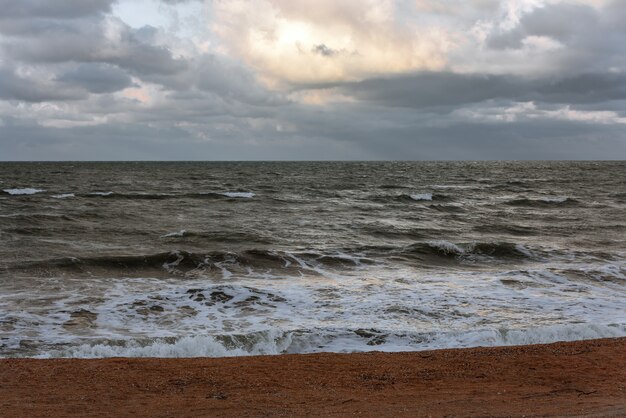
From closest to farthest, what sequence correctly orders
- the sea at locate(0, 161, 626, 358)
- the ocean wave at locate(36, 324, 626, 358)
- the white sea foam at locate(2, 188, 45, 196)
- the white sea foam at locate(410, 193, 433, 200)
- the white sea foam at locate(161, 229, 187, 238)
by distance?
the ocean wave at locate(36, 324, 626, 358) < the sea at locate(0, 161, 626, 358) < the white sea foam at locate(161, 229, 187, 238) < the white sea foam at locate(410, 193, 433, 200) < the white sea foam at locate(2, 188, 45, 196)

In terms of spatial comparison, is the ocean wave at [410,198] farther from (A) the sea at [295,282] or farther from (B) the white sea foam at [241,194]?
(A) the sea at [295,282]

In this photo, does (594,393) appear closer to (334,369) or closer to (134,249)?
(334,369)

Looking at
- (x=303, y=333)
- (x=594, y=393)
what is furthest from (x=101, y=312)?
(x=594, y=393)

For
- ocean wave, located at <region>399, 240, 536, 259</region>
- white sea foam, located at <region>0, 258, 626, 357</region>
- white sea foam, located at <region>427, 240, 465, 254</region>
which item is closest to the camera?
→ white sea foam, located at <region>0, 258, 626, 357</region>

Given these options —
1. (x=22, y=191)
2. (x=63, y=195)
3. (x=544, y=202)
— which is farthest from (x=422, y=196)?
(x=22, y=191)

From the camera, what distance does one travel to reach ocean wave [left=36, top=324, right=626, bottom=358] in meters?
9.65

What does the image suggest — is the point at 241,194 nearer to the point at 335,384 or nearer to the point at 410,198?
the point at 410,198

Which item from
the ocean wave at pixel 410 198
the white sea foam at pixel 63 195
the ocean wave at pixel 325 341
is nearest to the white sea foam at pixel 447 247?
the ocean wave at pixel 325 341

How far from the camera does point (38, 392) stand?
23.6ft

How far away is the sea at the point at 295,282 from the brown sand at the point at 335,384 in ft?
3.73

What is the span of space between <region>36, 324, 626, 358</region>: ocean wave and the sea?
1.3 inches

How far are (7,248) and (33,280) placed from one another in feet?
19.0

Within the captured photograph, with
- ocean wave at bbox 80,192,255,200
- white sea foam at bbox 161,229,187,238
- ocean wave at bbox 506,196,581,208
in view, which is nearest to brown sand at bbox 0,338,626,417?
white sea foam at bbox 161,229,187,238

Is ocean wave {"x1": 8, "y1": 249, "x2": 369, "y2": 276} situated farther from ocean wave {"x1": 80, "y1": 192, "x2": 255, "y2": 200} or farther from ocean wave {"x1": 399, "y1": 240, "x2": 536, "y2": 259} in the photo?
ocean wave {"x1": 80, "y1": 192, "x2": 255, "y2": 200}
